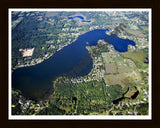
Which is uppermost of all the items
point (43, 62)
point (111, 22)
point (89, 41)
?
point (111, 22)

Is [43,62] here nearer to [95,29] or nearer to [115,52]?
[115,52]

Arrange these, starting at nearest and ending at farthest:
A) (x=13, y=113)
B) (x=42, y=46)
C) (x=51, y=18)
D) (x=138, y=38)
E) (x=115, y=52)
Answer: (x=13, y=113)
(x=115, y=52)
(x=42, y=46)
(x=138, y=38)
(x=51, y=18)

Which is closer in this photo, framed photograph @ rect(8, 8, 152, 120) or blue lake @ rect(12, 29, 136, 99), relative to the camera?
framed photograph @ rect(8, 8, 152, 120)

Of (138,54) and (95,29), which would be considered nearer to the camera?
(138,54)

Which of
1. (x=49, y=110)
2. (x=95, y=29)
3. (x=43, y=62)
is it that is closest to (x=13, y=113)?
(x=49, y=110)

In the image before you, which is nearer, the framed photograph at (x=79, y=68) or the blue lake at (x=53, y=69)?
the framed photograph at (x=79, y=68)
